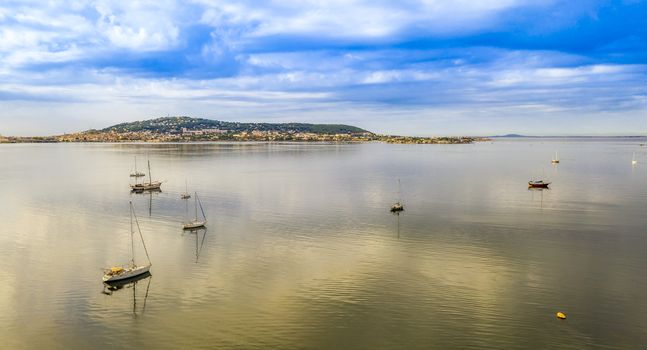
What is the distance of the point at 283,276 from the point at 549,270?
19938 mm

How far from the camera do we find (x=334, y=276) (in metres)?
33.6

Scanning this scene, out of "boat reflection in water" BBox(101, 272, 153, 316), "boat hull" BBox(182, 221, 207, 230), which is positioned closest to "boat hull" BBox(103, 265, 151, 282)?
"boat reflection in water" BBox(101, 272, 153, 316)

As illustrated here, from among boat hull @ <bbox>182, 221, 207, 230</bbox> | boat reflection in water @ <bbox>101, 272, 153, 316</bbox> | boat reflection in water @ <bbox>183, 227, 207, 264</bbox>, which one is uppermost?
boat hull @ <bbox>182, 221, 207, 230</bbox>

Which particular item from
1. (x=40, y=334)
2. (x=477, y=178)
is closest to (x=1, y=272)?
(x=40, y=334)

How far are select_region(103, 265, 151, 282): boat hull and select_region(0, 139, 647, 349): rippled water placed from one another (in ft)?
2.62

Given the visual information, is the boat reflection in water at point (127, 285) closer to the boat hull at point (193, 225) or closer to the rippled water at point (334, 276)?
the rippled water at point (334, 276)

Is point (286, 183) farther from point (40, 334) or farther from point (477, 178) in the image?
point (40, 334)

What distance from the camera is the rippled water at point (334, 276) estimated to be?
2516 cm

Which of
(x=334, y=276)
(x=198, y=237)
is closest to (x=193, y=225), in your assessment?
(x=198, y=237)

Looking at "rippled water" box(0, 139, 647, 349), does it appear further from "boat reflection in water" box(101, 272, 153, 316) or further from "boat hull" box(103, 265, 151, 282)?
"boat hull" box(103, 265, 151, 282)

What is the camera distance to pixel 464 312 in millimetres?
27219

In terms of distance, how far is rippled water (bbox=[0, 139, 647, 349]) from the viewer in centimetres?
2516

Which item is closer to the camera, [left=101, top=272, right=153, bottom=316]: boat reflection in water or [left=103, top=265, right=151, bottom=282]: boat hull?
Result: [left=101, top=272, right=153, bottom=316]: boat reflection in water

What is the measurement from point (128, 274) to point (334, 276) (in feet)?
48.2
